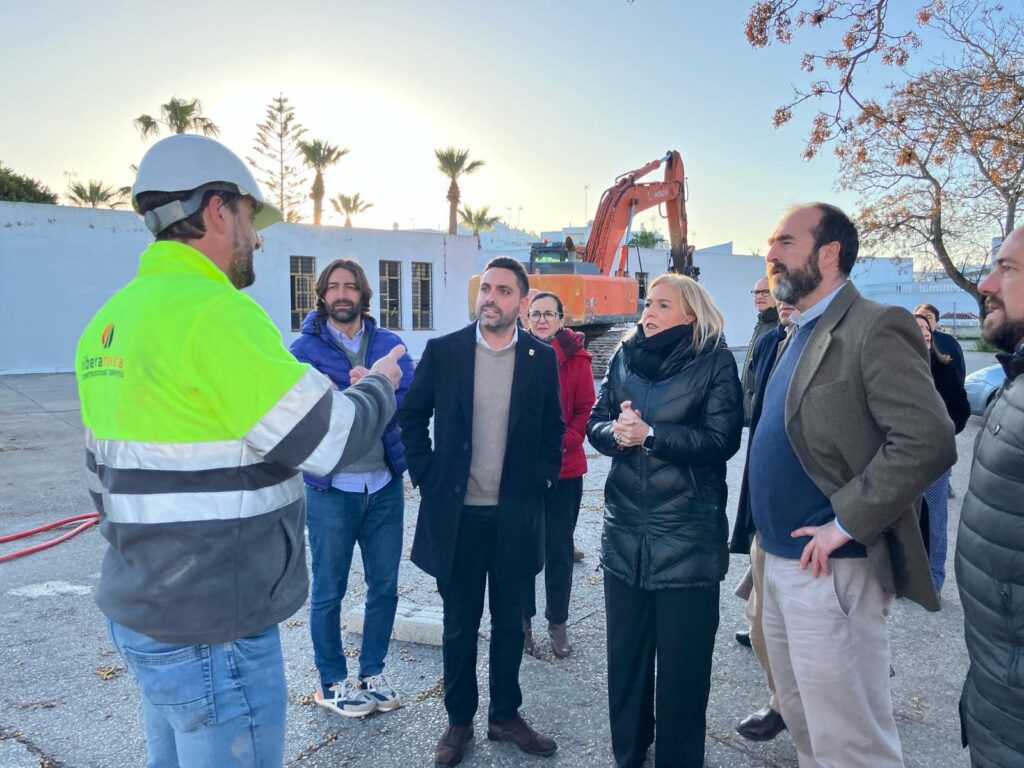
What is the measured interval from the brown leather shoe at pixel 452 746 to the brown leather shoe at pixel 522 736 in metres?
0.12

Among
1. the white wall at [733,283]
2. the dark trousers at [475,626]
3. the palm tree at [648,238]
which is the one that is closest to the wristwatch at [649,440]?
the dark trousers at [475,626]

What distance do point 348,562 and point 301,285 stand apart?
22.1 meters

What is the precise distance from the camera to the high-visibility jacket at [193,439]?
1716mm

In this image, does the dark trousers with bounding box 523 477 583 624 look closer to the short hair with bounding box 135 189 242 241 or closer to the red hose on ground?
the short hair with bounding box 135 189 242 241

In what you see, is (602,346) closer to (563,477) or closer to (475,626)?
(563,477)

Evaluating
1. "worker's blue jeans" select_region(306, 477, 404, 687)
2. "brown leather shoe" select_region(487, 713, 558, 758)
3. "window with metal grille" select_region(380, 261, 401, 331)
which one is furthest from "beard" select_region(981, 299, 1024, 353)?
"window with metal grille" select_region(380, 261, 401, 331)

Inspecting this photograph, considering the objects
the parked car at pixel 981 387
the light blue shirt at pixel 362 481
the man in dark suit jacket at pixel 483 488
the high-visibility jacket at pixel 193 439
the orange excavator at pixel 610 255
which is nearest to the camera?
the high-visibility jacket at pixel 193 439

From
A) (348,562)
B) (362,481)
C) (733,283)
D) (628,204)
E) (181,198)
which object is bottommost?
(348,562)

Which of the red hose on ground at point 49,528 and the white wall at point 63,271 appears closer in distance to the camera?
the red hose on ground at point 49,528

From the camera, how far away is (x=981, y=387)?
11.5 m

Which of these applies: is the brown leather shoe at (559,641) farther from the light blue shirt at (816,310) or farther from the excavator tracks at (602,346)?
the excavator tracks at (602,346)

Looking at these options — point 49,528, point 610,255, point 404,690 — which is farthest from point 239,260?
point 610,255

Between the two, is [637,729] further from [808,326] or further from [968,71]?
[968,71]

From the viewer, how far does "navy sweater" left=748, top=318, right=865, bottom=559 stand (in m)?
2.56
